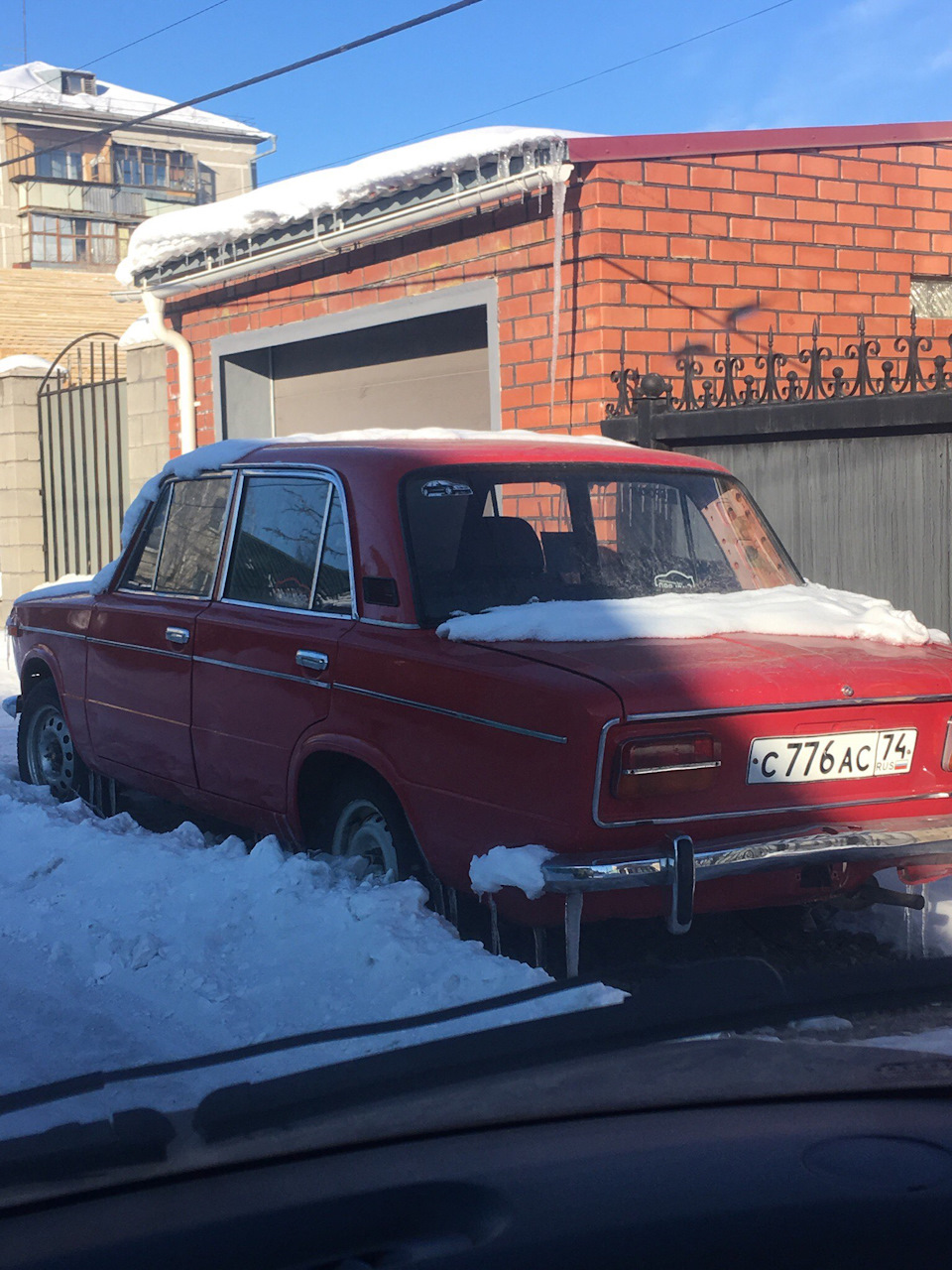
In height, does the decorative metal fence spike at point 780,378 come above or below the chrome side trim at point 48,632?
above

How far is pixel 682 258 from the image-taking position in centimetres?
780

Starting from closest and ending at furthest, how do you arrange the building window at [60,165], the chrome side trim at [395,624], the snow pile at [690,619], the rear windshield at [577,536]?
1. the snow pile at [690,619]
2. the chrome side trim at [395,624]
3. the rear windshield at [577,536]
4. the building window at [60,165]

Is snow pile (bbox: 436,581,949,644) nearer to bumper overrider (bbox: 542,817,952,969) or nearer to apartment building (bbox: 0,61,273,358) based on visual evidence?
bumper overrider (bbox: 542,817,952,969)

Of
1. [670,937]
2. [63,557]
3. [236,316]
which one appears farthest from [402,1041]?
[63,557]

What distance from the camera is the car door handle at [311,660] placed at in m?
4.11

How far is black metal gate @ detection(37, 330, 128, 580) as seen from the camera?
12.5 meters

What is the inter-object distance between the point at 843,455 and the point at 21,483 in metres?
9.69

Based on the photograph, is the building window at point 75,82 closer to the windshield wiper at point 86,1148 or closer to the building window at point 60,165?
the building window at point 60,165

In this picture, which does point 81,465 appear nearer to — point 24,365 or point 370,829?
point 24,365

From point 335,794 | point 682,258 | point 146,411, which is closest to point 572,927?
point 335,794

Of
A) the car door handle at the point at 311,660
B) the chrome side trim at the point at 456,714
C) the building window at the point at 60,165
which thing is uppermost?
the building window at the point at 60,165

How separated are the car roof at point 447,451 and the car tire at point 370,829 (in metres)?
1.02

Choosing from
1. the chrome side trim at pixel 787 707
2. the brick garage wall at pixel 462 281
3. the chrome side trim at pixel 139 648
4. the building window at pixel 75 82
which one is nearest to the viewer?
the chrome side trim at pixel 787 707

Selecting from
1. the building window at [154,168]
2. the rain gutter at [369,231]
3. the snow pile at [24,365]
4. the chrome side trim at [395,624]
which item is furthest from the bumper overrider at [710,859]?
the building window at [154,168]
